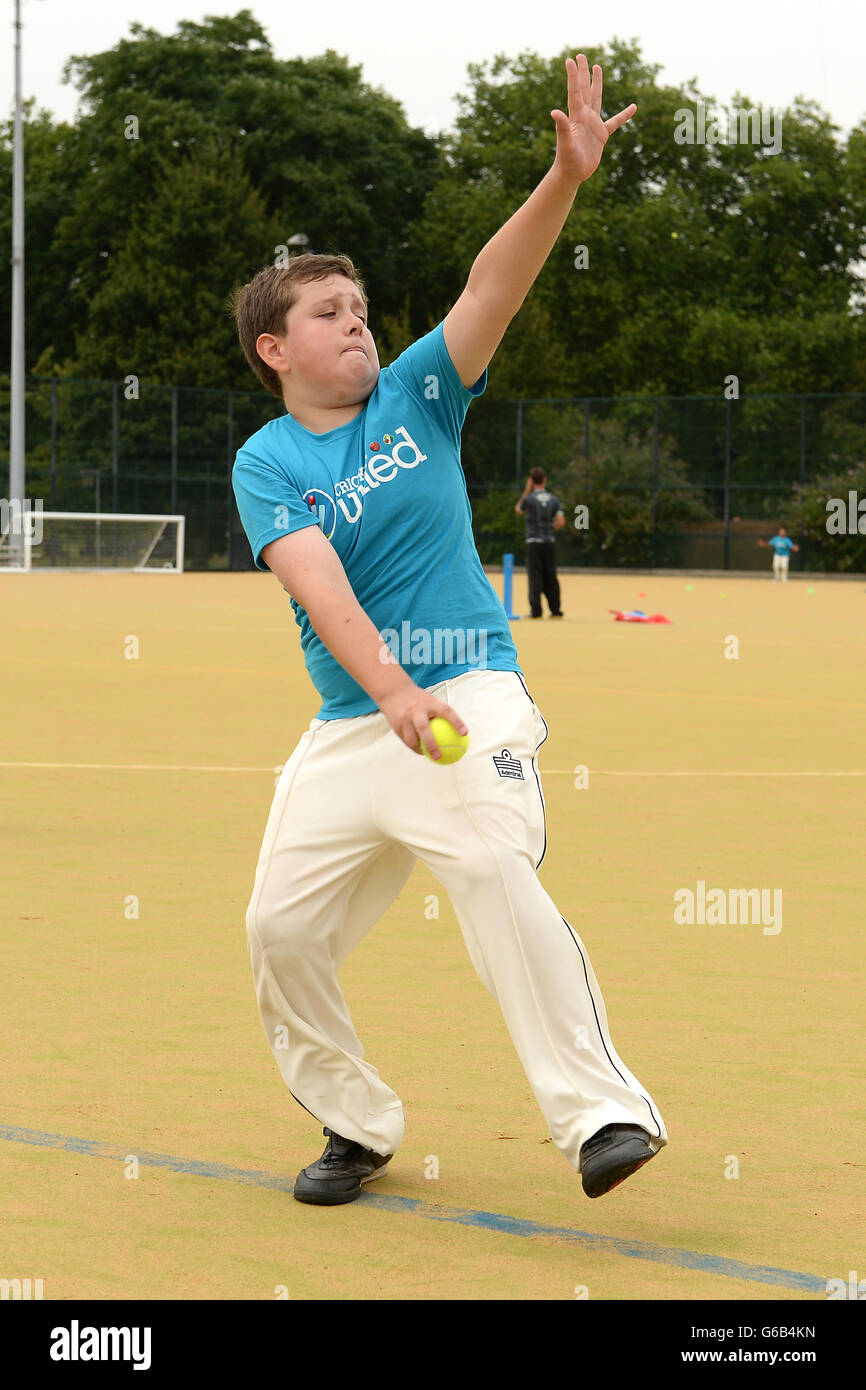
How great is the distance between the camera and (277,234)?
61375 mm

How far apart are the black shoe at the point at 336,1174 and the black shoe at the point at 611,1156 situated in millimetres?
604

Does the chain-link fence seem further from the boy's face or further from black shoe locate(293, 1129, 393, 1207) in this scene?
black shoe locate(293, 1129, 393, 1207)

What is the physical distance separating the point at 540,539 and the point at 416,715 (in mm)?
23597

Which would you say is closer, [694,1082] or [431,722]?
[431,722]

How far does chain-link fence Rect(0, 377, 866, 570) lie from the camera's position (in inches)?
1946

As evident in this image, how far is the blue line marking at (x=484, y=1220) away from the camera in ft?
12.9

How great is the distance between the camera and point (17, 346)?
4319cm

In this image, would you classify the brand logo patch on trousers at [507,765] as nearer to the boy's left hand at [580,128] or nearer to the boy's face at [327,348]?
the boy's face at [327,348]

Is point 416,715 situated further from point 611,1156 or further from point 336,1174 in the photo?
point 336,1174

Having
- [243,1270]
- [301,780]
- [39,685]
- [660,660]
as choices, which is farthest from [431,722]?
[660,660]

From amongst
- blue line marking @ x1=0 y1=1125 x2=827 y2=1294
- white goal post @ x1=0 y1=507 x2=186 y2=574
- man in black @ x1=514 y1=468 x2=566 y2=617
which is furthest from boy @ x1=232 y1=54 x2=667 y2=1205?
white goal post @ x1=0 y1=507 x2=186 y2=574

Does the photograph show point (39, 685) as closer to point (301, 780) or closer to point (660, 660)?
point (660, 660)

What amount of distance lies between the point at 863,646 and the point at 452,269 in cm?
4668

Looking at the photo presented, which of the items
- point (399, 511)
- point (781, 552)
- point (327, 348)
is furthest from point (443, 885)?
point (781, 552)
